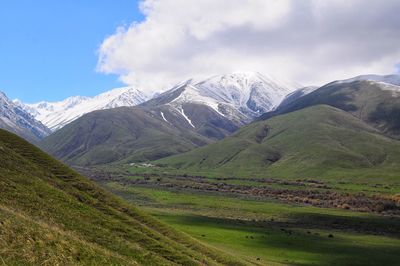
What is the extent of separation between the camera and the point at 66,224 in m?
39.1

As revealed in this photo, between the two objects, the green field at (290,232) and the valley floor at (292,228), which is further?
the valley floor at (292,228)

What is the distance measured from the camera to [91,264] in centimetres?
3019

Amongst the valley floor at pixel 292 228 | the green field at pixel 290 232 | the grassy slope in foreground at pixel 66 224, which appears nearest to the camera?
the grassy slope in foreground at pixel 66 224

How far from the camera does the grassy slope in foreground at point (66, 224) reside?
2966 centimetres

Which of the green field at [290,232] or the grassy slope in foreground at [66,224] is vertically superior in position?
the grassy slope in foreground at [66,224]

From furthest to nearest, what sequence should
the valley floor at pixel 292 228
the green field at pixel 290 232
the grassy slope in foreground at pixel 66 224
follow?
1. the valley floor at pixel 292 228
2. the green field at pixel 290 232
3. the grassy slope in foreground at pixel 66 224

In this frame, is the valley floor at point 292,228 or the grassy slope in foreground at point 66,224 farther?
the valley floor at point 292,228

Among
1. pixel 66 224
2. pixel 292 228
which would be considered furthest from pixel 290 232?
pixel 66 224

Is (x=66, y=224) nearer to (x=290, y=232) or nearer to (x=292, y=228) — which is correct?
(x=290, y=232)

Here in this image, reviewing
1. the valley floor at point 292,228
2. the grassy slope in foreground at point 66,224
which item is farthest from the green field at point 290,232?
the grassy slope in foreground at point 66,224

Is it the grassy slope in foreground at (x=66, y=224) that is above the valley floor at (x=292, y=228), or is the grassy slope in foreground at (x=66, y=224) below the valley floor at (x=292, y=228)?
above

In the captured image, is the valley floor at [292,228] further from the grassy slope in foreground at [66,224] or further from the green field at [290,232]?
the grassy slope in foreground at [66,224]

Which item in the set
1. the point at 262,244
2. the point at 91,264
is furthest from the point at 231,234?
the point at 91,264

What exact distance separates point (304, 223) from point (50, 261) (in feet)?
369
